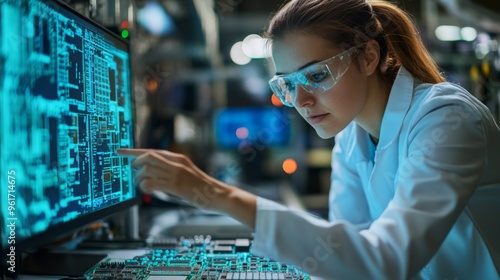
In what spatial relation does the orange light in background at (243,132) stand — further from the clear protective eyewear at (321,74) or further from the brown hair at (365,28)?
the clear protective eyewear at (321,74)

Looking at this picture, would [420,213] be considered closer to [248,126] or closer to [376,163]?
[376,163]

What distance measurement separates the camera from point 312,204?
472 centimetres

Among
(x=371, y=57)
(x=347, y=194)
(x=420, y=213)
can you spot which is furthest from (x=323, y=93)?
(x=347, y=194)

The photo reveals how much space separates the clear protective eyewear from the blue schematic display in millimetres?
474

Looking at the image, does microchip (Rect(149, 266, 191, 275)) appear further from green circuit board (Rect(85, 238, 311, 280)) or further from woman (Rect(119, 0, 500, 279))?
woman (Rect(119, 0, 500, 279))

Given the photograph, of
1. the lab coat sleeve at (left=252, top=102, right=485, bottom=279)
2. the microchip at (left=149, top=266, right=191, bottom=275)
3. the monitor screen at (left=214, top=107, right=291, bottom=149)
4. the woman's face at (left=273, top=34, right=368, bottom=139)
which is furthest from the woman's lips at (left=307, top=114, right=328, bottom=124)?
the monitor screen at (left=214, top=107, right=291, bottom=149)

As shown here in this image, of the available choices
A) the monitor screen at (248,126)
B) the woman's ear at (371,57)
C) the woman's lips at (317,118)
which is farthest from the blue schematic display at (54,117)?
the monitor screen at (248,126)

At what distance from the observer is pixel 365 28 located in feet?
3.66

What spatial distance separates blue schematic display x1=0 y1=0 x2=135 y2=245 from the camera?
72 centimetres

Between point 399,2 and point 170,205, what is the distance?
1.39 meters

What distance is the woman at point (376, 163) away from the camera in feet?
2.55

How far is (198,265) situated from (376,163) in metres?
0.57

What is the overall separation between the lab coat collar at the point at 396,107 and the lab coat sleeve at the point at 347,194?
0.29m

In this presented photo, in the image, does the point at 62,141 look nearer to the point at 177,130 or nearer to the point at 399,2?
the point at 399,2
